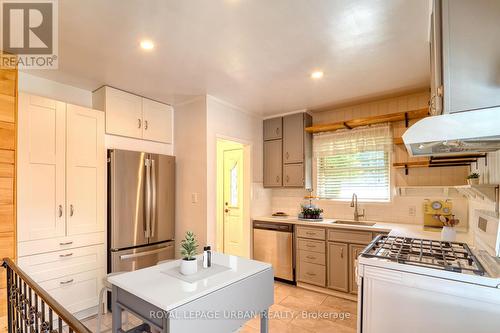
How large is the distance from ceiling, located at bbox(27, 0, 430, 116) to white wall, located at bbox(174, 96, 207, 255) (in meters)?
0.35

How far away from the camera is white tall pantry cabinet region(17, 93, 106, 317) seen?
2416 mm

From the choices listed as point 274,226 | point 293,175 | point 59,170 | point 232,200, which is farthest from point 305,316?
point 59,170

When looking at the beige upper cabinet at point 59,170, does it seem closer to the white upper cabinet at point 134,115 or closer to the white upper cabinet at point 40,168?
the white upper cabinet at point 40,168

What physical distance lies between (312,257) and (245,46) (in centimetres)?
Answer: 275

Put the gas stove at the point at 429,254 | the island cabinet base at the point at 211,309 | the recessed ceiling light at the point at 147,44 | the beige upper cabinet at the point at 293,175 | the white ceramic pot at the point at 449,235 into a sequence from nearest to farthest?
the island cabinet base at the point at 211,309, the gas stove at the point at 429,254, the recessed ceiling light at the point at 147,44, the white ceramic pot at the point at 449,235, the beige upper cabinet at the point at 293,175

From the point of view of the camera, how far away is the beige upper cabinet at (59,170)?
7.91ft

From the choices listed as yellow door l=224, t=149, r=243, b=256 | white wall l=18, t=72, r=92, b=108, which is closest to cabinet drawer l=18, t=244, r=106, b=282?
white wall l=18, t=72, r=92, b=108

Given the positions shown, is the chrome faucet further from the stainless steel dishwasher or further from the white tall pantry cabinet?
→ the white tall pantry cabinet

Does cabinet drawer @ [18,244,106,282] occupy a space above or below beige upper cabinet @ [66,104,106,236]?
below

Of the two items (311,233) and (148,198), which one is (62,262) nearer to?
(148,198)

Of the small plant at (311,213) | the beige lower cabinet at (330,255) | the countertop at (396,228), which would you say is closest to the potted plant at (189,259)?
the countertop at (396,228)

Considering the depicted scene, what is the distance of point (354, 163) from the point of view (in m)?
3.85

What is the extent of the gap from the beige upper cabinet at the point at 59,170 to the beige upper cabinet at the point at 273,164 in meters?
2.41

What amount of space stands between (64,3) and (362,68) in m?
2.54
